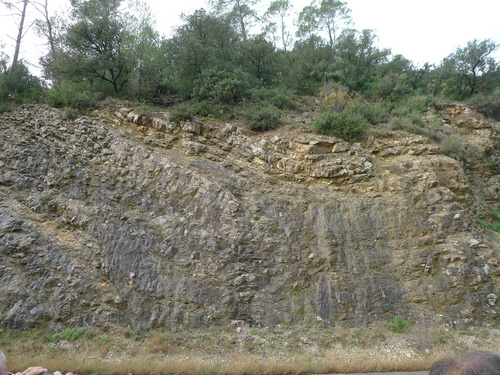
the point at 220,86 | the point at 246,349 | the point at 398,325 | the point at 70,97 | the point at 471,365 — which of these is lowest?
the point at 246,349

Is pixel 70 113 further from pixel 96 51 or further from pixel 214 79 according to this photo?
pixel 214 79

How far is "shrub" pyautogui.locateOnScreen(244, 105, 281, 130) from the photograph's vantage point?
11.0 metres

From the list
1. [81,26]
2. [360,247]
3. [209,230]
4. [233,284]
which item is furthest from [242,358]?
[81,26]

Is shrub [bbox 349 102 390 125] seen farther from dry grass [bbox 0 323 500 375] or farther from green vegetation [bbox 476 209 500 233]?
dry grass [bbox 0 323 500 375]

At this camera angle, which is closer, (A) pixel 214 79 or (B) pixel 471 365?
(B) pixel 471 365

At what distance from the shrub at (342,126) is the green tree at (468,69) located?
10517 millimetres

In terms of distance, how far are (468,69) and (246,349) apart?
1998 cm

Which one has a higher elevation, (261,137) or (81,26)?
(81,26)

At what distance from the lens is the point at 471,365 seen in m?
1.31

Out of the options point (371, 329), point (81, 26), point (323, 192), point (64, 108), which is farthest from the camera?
point (81, 26)

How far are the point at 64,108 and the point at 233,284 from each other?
9361 millimetres

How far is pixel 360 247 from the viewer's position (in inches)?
334

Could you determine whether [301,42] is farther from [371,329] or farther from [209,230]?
[371,329]

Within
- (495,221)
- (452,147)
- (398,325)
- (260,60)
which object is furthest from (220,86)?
(495,221)
